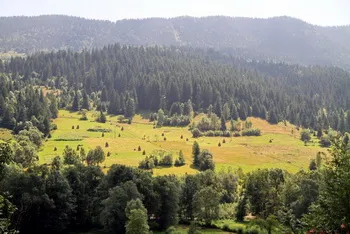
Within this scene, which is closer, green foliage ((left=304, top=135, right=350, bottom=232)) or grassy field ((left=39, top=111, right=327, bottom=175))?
green foliage ((left=304, top=135, right=350, bottom=232))

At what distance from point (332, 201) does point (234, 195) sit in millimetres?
95588

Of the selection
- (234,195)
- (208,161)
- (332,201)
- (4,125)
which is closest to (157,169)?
(208,161)

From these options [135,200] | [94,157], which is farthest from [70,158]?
[135,200]

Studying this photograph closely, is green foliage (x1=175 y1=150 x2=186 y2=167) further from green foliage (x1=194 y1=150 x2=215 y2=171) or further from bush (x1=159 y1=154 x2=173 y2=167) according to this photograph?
green foliage (x1=194 y1=150 x2=215 y2=171)

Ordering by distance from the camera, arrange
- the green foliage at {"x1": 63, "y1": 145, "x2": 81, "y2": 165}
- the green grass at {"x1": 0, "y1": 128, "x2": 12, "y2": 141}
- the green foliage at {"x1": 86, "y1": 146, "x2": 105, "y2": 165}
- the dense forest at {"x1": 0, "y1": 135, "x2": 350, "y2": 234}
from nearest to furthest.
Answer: the dense forest at {"x1": 0, "y1": 135, "x2": 350, "y2": 234} < the green foliage at {"x1": 63, "y1": 145, "x2": 81, "y2": 165} < the green foliage at {"x1": 86, "y1": 146, "x2": 105, "y2": 165} < the green grass at {"x1": 0, "y1": 128, "x2": 12, "y2": 141}

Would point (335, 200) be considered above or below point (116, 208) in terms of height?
above

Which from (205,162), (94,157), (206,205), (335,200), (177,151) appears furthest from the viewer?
(177,151)

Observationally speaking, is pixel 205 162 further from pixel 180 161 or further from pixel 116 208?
pixel 116 208

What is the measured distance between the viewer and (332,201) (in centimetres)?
2727

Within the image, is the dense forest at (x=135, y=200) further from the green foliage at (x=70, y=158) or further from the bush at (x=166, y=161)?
Answer: the bush at (x=166, y=161)

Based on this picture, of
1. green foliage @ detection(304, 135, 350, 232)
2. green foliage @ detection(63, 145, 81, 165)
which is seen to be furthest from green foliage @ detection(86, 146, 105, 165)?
green foliage @ detection(304, 135, 350, 232)

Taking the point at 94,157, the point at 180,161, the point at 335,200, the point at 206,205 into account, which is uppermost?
the point at 335,200

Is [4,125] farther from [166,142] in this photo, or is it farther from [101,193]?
[101,193]

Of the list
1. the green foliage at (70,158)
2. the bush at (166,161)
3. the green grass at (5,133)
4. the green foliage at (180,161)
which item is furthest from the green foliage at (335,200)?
the green grass at (5,133)
